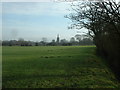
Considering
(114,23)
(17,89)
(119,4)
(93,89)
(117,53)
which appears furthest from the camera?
(117,53)

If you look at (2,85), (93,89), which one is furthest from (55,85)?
(2,85)

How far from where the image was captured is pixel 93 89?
6926 mm

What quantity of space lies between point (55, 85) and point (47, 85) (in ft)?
1.05

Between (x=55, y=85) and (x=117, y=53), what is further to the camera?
(x=117, y=53)

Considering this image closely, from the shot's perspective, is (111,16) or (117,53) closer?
(111,16)

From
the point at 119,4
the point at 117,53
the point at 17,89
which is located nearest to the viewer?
the point at 17,89

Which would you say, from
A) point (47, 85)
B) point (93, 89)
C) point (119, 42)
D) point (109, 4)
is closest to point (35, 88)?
point (47, 85)

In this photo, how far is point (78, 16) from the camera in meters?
15.7

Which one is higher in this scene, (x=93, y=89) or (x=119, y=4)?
(x=119, y=4)

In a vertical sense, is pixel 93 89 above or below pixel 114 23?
below

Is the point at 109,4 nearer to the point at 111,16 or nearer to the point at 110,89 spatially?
the point at 111,16

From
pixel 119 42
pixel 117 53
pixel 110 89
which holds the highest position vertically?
pixel 119 42

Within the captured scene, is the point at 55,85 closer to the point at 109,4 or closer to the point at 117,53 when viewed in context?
the point at 109,4

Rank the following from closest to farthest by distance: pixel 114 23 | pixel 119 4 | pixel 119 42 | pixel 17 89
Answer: pixel 17 89 → pixel 119 4 → pixel 114 23 → pixel 119 42
